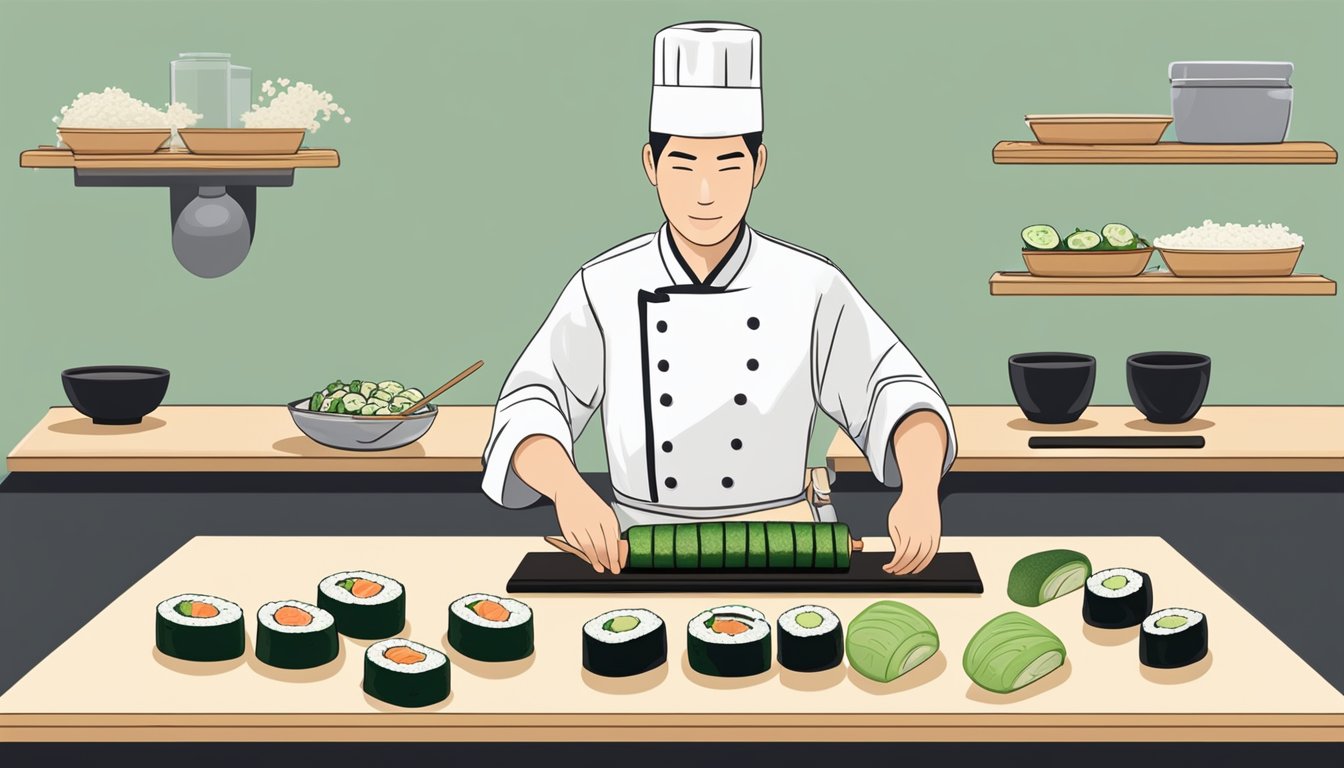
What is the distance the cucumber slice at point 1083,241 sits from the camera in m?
4.05

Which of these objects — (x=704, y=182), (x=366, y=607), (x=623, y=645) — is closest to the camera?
(x=623, y=645)

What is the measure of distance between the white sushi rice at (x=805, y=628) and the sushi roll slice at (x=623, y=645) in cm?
16

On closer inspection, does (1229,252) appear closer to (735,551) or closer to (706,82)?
(706,82)

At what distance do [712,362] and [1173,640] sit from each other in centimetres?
113

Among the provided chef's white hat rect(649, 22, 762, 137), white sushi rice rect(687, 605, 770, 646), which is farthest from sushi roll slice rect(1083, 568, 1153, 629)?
chef's white hat rect(649, 22, 762, 137)

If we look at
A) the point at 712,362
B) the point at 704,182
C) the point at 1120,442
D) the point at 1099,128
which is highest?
the point at 1099,128

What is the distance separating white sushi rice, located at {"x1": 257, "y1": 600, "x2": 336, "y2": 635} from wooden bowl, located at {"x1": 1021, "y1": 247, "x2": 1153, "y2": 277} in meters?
2.41

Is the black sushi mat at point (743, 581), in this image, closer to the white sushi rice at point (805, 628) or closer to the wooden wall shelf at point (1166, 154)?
the white sushi rice at point (805, 628)

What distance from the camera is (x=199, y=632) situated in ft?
6.93

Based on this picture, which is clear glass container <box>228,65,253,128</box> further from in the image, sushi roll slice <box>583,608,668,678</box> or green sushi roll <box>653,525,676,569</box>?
sushi roll slice <box>583,608,668,678</box>

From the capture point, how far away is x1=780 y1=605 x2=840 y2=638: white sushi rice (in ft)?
6.82

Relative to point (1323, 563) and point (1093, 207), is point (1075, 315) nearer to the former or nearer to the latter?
point (1093, 207)

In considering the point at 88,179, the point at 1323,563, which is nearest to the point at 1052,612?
the point at 1323,563

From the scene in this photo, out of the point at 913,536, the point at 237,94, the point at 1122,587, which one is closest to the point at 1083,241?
the point at 913,536
